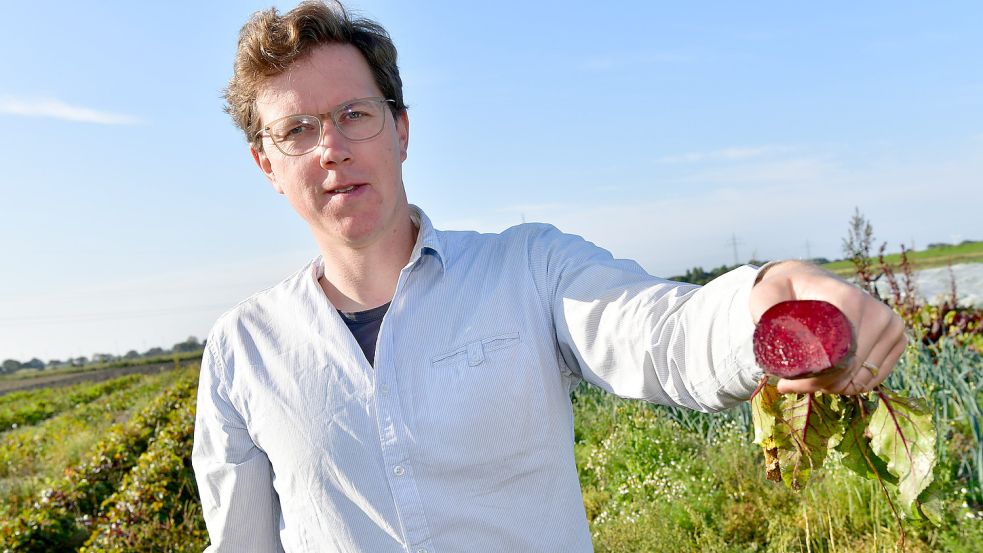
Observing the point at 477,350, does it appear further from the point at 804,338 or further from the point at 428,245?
the point at 804,338

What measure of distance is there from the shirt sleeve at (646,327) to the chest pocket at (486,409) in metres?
0.13

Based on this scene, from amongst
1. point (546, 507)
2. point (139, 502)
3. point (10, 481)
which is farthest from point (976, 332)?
point (10, 481)

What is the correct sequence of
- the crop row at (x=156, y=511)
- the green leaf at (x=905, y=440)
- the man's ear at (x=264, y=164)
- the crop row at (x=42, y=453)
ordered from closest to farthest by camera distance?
the green leaf at (x=905, y=440), the man's ear at (x=264, y=164), the crop row at (x=156, y=511), the crop row at (x=42, y=453)

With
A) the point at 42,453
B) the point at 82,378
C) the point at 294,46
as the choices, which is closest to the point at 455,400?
the point at 294,46

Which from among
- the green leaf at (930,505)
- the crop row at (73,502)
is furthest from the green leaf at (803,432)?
the crop row at (73,502)

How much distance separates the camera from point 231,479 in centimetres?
208

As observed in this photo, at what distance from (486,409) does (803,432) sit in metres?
0.70

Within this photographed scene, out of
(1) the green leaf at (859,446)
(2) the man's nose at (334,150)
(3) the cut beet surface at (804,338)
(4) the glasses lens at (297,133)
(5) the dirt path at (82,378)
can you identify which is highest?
(4) the glasses lens at (297,133)

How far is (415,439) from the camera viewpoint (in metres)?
1.75

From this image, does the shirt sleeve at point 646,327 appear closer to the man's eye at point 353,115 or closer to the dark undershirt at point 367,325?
the dark undershirt at point 367,325

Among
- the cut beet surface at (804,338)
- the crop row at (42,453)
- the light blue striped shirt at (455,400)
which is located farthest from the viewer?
the crop row at (42,453)

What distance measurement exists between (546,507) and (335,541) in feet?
1.76

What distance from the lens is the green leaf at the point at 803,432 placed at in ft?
4.33

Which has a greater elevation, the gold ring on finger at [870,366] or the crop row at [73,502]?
the gold ring on finger at [870,366]
